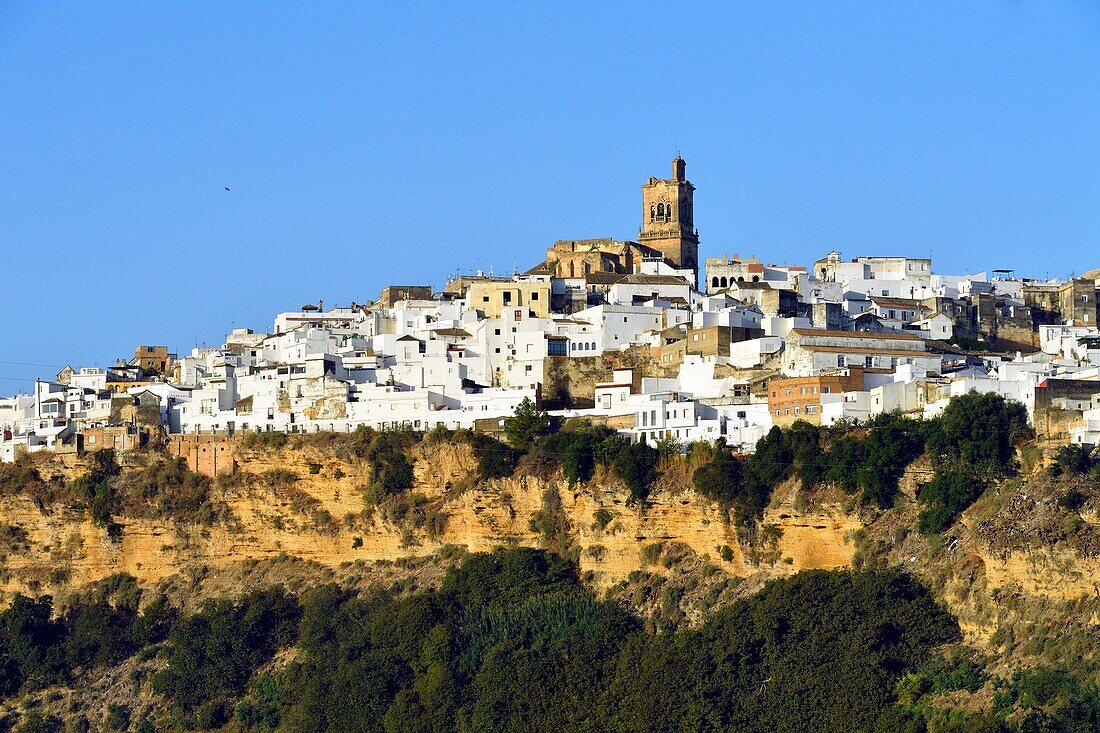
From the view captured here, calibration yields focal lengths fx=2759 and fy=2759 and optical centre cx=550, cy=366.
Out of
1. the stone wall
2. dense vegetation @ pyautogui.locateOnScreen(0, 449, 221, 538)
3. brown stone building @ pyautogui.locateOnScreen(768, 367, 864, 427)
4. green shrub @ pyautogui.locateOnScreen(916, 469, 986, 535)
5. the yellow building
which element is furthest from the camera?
the yellow building

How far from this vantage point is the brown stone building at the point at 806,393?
57312 mm

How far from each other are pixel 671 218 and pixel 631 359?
1269 centimetres

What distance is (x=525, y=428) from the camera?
193 ft

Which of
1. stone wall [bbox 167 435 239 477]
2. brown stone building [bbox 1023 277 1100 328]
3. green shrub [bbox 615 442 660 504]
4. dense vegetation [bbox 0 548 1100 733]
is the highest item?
brown stone building [bbox 1023 277 1100 328]

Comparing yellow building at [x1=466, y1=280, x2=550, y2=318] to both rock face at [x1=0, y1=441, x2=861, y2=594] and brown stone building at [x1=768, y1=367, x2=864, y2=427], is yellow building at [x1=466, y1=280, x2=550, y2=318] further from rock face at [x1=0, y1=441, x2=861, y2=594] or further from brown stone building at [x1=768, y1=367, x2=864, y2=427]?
brown stone building at [x1=768, y1=367, x2=864, y2=427]

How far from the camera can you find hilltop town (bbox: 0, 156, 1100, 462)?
2281 inches

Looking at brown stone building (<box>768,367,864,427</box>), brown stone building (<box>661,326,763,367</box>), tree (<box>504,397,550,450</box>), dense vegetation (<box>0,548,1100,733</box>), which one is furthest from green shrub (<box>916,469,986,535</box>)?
brown stone building (<box>661,326,763,367</box>)

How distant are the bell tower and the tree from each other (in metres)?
16.1

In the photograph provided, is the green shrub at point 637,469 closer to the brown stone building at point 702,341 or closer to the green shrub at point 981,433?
the brown stone building at point 702,341

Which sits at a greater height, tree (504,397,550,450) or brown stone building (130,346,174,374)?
brown stone building (130,346,174,374)

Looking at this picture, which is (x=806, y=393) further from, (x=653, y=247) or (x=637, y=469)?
(x=653, y=247)

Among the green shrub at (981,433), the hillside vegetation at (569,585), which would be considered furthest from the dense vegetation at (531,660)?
the green shrub at (981,433)

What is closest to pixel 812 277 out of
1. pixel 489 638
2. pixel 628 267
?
pixel 628 267

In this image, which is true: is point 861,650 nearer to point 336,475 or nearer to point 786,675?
point 786,675
